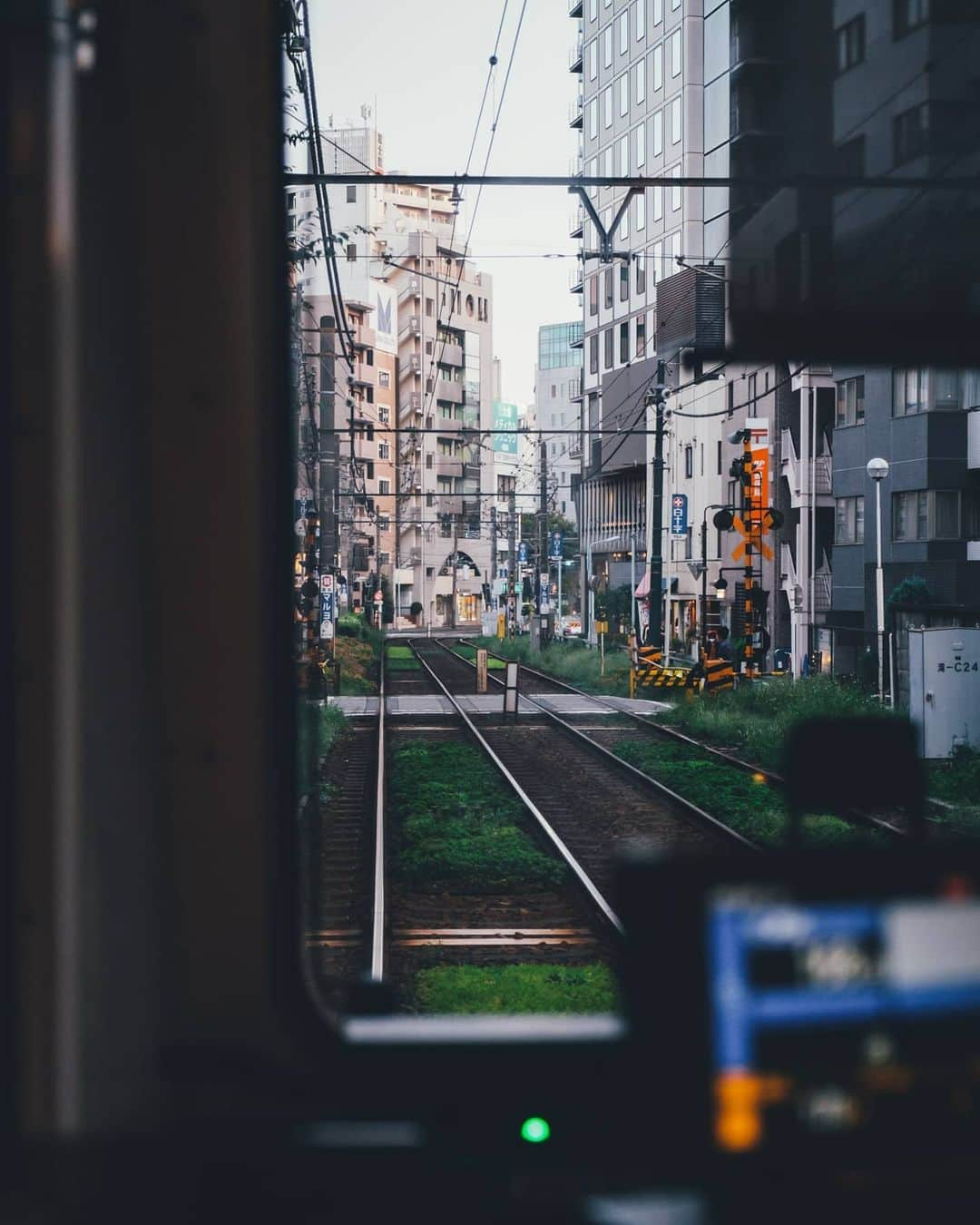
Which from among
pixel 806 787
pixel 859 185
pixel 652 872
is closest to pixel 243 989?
pixel 652 872

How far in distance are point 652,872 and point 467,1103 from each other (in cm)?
81

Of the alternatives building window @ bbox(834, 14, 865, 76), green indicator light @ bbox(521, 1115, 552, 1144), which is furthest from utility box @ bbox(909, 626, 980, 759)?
green indicator light @ bbox(521, 1115, 552, 1144)

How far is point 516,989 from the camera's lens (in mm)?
7352

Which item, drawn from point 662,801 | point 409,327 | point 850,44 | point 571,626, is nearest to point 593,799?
point 662,801

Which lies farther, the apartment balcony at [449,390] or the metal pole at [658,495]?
the apartment balcony at [449,390]

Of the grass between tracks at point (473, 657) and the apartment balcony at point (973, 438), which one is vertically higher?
the apartment balcony at point (973, 438)

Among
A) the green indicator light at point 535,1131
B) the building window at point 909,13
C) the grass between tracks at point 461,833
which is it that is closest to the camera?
the green indicator light at point 535,1131

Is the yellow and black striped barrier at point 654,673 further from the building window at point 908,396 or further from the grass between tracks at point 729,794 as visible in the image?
the building window at point 908,396

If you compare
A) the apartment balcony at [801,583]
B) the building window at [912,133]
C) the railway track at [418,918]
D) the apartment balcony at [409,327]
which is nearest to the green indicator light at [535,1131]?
the building window at [912,133]

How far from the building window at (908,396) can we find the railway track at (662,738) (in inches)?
361

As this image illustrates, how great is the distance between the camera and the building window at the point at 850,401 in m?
33.1

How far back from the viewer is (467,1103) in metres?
2.39

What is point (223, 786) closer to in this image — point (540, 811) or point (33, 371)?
point (33, 371)

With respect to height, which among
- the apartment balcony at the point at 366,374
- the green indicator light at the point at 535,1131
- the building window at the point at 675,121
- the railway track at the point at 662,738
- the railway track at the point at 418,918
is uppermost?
the apartment balcony at the point at 366,374
